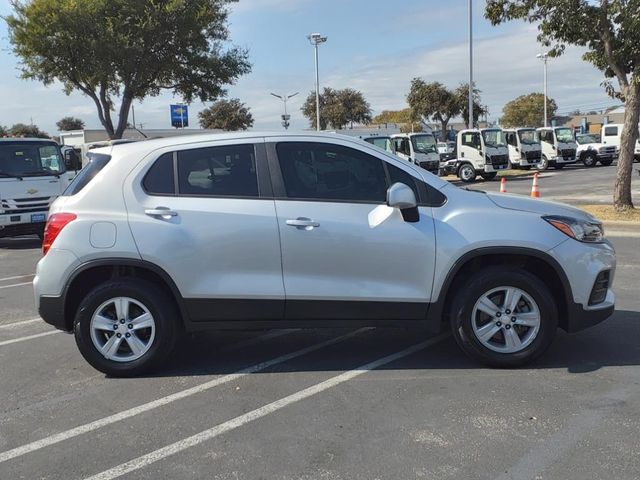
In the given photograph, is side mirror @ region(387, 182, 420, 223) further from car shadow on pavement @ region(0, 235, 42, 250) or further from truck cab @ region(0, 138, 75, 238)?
car shadow on pavement @ region(0, 235, 42, 250)

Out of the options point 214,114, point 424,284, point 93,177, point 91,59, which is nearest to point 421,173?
point 424,284

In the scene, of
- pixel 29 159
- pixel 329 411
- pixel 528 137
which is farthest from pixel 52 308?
pixel 528 137

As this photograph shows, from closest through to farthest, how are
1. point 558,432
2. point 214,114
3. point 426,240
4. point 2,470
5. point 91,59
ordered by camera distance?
point 2,470
point 558,432
point 426,240
point 91,59
point 214,114

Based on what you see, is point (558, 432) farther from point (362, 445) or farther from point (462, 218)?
point (462, 218)

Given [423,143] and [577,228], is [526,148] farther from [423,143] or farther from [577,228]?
[577,228]

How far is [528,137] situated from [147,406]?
29409 mm

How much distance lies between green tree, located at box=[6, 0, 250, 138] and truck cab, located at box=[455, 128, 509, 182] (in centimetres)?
1087

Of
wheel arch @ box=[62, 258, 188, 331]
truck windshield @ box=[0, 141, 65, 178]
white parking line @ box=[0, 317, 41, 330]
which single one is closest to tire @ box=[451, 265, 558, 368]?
wheel arch @ box=[62, 258, 188, 331]

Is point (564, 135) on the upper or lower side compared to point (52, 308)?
upper

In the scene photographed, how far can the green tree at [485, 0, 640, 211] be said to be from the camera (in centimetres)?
1161

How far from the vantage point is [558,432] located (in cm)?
364

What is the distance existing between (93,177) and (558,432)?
3.70 m

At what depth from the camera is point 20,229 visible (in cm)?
1261

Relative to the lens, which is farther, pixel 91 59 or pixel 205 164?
pixel 91 59
